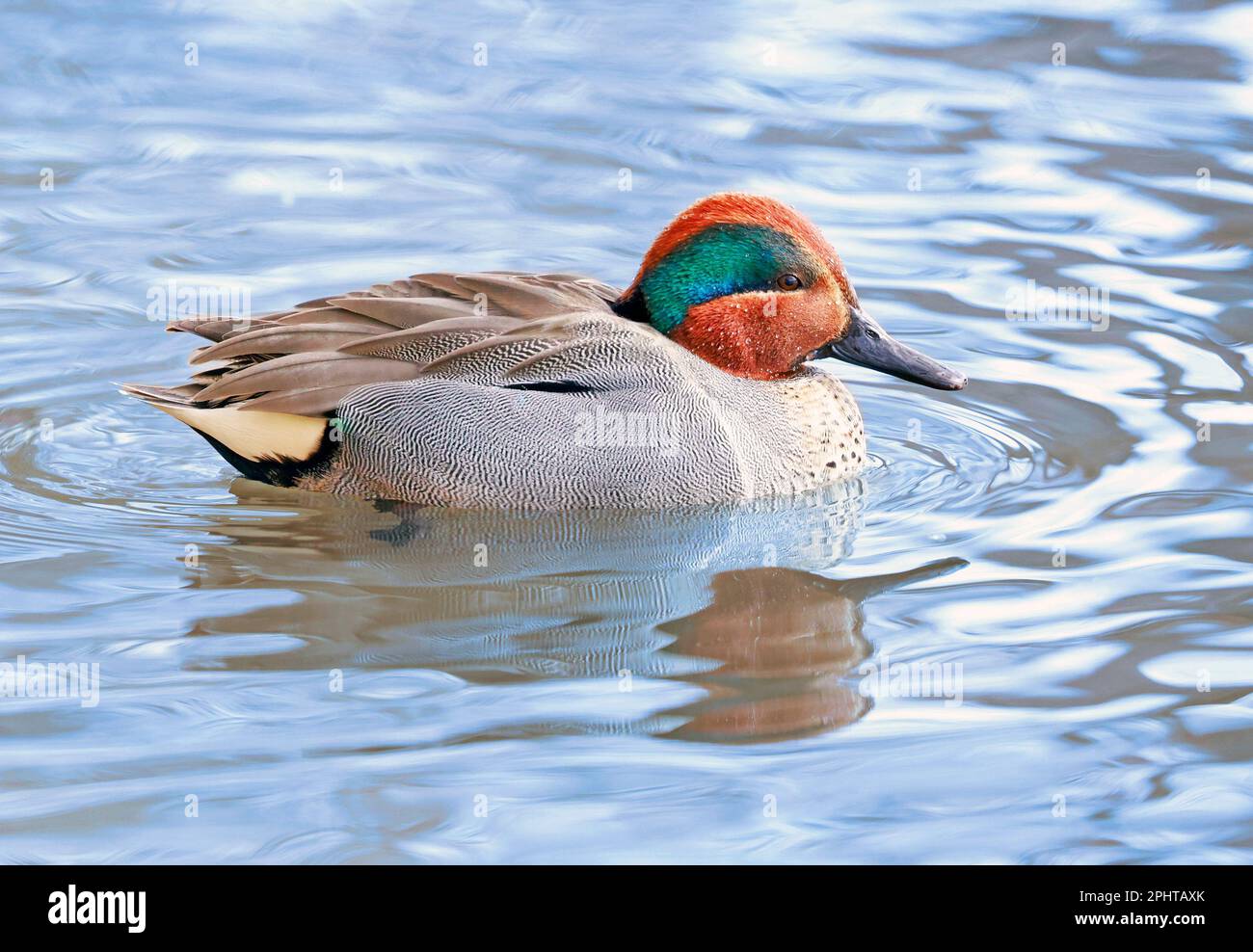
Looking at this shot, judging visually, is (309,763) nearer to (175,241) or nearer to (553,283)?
(553,283)

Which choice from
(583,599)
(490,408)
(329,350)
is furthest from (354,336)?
(583,599)

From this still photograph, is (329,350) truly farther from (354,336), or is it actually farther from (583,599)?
(583,599)

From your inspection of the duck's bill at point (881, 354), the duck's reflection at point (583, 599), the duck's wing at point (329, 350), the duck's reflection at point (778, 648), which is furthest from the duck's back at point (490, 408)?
the duck's reflection at point (778, 648)

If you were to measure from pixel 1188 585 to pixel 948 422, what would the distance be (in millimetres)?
1761

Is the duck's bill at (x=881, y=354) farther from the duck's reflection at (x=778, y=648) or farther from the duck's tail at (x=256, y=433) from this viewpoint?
the duck's tail at (x=256, y=433)

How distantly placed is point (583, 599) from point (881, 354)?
5.66ft

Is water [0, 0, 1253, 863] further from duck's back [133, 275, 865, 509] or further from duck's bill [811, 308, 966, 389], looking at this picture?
duck's bill [811, 308, 966, 389]

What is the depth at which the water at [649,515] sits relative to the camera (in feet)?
16.5

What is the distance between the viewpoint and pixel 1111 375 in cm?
819

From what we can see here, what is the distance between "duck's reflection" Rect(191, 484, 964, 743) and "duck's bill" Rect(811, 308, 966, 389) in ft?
1.69

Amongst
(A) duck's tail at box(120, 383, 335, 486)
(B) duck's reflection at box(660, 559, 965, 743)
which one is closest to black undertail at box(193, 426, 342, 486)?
(A) duck's tail at box(120, 383, 335, 486)

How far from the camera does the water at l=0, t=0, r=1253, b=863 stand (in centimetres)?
504

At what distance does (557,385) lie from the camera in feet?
22.2

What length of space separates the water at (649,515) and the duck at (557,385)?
0.18 meters
